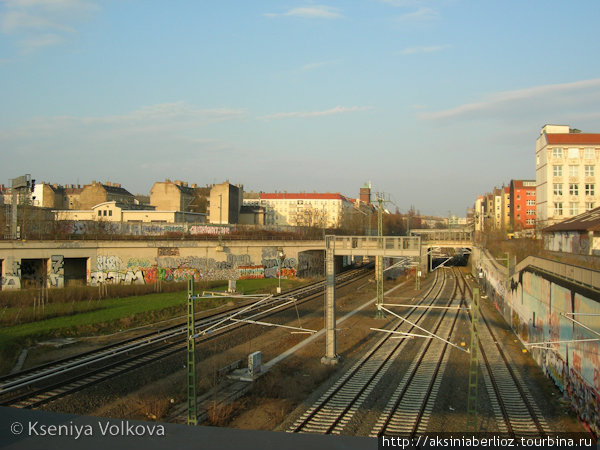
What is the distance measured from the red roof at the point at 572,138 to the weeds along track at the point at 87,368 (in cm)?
3997

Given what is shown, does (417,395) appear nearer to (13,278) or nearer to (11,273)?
(13,278)

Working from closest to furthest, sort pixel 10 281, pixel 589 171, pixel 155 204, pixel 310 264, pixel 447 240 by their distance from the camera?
pixel 10 281 → pixel 589 171 → pixel 310 264 → pixel 447 240 → pixel 155 204

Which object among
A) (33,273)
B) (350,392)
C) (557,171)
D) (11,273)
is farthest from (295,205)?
(350,392)

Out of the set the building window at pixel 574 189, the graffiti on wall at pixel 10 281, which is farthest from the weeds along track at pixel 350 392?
the graffiti on wall at pixel 10 281

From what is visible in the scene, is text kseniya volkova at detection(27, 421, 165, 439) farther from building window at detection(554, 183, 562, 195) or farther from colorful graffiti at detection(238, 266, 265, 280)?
building window at detection(554, 183, 562, 195)

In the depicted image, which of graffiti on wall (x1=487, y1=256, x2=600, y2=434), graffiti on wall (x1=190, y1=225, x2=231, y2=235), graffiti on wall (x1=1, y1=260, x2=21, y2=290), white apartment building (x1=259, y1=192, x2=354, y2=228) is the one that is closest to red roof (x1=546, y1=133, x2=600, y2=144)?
graffiti on wall (x1=487, y1=256, x2=600, y2=434)

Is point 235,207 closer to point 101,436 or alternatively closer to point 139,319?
point 139,319

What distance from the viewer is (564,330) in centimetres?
1634

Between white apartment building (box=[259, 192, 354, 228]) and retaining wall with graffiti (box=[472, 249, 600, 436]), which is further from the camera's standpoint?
white apartment building (box=[259, 192, 354, 228])

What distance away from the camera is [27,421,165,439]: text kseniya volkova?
730cm

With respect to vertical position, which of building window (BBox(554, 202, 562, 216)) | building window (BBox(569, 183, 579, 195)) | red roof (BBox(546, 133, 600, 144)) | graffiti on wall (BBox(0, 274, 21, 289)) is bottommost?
graffiti on wall (BBox(0, 274, 21, 289))

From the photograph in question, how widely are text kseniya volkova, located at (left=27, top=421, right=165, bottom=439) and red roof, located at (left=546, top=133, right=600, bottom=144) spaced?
51519mm

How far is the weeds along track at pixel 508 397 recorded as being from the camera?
1374cm

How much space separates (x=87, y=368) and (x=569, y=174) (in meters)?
48.5
